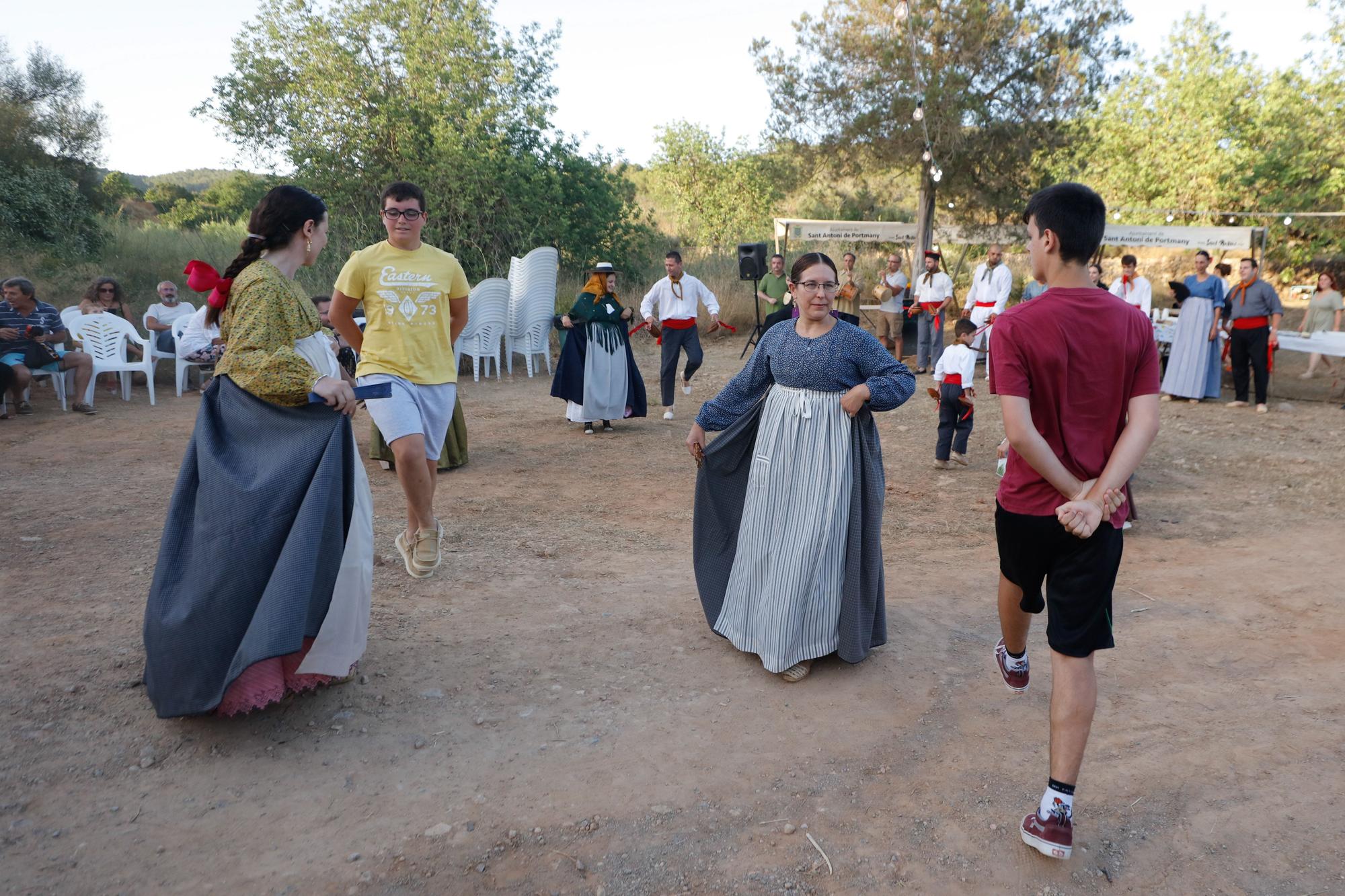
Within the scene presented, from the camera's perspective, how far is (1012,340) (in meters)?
2.61

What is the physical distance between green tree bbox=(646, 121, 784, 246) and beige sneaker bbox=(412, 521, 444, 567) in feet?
102

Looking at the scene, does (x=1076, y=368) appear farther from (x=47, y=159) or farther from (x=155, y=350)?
(x=47, y=159)

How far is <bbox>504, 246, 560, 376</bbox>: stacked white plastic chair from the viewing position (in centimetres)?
1430

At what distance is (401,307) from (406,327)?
0.10 m

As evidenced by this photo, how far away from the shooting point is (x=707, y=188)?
38.0 meters

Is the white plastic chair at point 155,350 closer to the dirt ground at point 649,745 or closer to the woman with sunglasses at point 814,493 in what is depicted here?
the dirt ground at point 649,745

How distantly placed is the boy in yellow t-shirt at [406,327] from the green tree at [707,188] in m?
31.0

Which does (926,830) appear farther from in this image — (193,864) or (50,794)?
(50,794)

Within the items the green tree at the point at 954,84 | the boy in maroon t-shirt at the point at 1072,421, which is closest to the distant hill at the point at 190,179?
the green tree at the point at 954,84

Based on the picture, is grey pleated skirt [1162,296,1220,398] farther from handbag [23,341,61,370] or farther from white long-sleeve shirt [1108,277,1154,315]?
handbag [23,341,61,370]

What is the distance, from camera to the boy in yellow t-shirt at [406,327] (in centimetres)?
436

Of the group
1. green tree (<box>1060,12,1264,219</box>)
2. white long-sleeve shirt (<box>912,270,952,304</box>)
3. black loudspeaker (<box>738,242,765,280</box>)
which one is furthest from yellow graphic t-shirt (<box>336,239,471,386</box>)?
green tree (<box>1060,12,1264,219</box>)

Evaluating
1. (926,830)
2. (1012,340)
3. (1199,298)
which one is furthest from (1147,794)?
(1199,298)

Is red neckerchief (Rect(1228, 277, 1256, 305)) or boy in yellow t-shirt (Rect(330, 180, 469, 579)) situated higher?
red neckerchief (Rect(1228, 277, 1256, 305))
